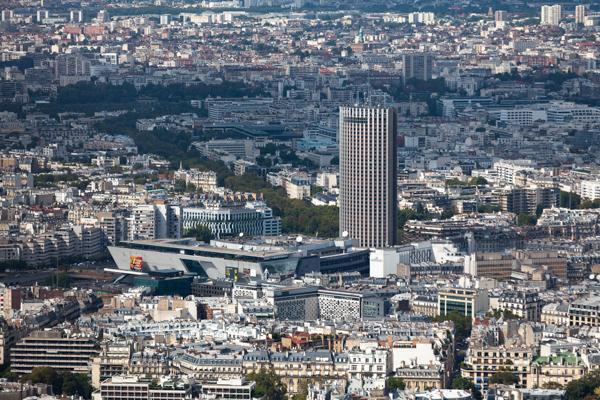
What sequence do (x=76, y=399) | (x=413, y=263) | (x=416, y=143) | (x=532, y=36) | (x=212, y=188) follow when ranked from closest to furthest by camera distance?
1. (x=76, y=399)
2. (x=413, y=263)
3. (x=212, y=188)
4. (x=416, y=143)
5. (x=532, y=36)

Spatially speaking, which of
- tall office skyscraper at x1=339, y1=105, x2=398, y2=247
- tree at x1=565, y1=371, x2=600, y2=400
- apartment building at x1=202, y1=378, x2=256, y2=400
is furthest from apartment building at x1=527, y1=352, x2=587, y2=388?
tall office skyscraper at x1=339, y1=105, x2=398, y2=247

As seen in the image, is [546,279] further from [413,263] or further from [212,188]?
[212,188]

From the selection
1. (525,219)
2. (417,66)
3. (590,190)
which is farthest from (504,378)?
(417,66)

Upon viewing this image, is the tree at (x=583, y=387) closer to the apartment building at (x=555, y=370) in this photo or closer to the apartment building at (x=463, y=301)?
the apartment building at (x=555, y=370)

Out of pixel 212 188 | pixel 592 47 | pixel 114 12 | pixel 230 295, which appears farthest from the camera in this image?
pixel 114 12

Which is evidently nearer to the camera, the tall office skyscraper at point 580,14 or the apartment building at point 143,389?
the apartment building at point 143,389

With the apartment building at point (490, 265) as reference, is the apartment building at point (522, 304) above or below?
above

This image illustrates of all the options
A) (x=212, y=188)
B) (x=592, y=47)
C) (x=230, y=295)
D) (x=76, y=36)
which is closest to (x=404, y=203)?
(x=212, y=188)

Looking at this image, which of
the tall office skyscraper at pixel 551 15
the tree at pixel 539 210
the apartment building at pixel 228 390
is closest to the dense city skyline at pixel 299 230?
the apartment building at pixel 228 390
